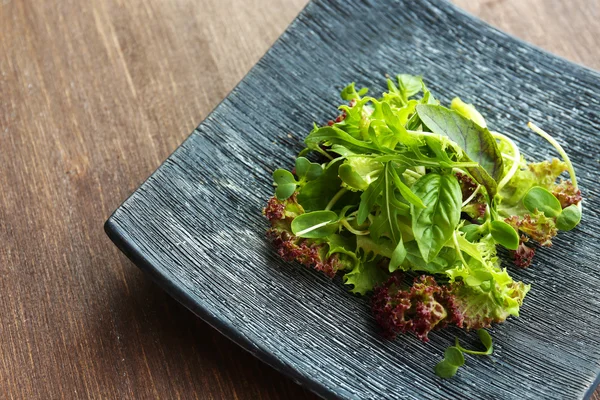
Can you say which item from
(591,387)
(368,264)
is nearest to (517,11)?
(368,264)

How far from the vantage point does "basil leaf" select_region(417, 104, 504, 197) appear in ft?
5.63

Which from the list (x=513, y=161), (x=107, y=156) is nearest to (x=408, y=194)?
(x=513, y=161)

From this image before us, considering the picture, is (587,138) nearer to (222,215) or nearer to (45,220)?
(222,215)

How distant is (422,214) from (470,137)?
257 millimetres

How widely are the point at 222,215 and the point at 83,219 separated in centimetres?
55

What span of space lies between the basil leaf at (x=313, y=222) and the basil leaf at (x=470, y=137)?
0.36 metres

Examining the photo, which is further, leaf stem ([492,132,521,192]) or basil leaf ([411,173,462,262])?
leaf stem ([492,132,521,192])

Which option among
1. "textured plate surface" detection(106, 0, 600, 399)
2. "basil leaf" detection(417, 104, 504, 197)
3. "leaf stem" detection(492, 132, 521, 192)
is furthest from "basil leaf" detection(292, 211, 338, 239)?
"leaf stem" detection(492, 132, 521, 192)

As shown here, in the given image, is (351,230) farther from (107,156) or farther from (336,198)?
(107,156)

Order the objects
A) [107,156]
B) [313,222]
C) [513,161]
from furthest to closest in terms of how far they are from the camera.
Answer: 1. [107,156]
2. [513,161]
3. [313,222]

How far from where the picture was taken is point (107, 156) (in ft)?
7.48

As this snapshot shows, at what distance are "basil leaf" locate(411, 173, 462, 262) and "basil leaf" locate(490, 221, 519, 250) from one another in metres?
0.14

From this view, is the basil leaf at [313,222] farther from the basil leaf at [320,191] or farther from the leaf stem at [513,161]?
the leaf stem at [513,161]

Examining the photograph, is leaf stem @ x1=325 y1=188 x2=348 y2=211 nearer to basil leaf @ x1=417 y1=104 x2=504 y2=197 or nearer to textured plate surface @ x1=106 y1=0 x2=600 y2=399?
textured plate surface @ x1=106 y1=0 x2=600 y2=399
